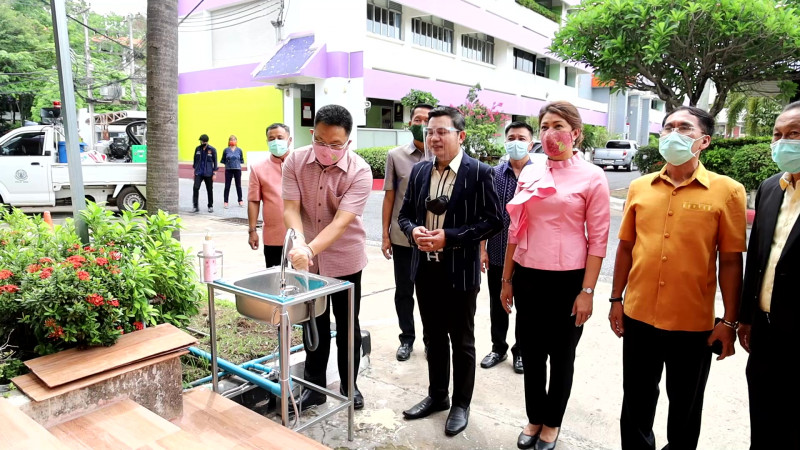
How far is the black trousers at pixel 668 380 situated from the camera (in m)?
Answer: 2.48

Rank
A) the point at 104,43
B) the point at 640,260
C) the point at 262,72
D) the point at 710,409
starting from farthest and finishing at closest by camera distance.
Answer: the point at 104,43, the point at 262,72, the point at 710,409, the point at 640,260

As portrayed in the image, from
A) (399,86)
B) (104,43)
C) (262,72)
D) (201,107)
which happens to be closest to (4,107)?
(104,43)

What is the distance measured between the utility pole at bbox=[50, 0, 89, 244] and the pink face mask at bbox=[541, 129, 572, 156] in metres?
2.70

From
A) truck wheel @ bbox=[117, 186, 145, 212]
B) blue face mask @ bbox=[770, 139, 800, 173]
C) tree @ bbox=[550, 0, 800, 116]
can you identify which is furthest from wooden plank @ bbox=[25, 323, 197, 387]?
tree @ bbox=[550, 0, 800, 116]

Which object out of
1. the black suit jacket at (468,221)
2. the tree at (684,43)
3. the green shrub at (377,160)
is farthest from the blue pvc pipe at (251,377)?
the green shrub at (377,160)

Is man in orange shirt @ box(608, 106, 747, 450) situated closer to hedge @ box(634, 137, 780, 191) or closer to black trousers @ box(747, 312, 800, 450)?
black trousers @ box(747, 312, 800, 450)

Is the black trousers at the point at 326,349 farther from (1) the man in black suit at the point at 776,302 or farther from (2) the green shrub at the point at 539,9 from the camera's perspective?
(2) the green shrub at the point at 539,9

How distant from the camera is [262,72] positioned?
17188 millimetres

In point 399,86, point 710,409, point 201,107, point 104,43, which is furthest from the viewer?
point 104,43

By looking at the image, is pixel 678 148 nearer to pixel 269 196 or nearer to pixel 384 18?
pixel 269 196

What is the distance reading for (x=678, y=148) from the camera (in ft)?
8.11

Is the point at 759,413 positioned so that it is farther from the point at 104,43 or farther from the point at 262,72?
the point at 104,43

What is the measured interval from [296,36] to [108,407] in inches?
656

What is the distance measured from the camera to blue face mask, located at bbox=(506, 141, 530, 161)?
4156 mm
